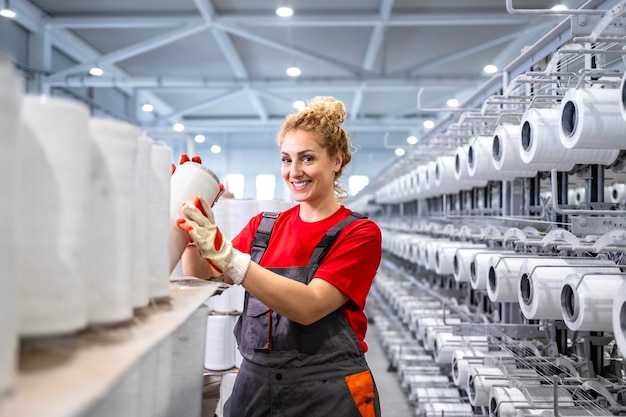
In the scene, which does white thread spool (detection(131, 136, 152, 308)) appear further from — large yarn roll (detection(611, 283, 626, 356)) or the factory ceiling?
the factory ceiling

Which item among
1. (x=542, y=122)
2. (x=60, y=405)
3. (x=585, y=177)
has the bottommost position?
(x=60, y=405)

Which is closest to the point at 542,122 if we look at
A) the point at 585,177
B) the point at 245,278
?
the point at 585,177

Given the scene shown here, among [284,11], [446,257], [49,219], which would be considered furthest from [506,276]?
[284,11]

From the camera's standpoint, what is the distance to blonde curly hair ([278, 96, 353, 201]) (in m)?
1.70

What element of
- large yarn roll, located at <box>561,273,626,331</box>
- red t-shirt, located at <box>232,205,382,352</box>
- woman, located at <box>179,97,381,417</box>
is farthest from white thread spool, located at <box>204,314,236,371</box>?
large yarn roll, located at <box>561,273,626,331</box>

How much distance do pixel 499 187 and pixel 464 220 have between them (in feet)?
1.21

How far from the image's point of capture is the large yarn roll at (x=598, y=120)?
1.60 m

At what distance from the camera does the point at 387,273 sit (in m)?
7.82

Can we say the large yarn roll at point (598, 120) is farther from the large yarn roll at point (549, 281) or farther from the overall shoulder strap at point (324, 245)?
the overall shoulder strap at point (324, 245)

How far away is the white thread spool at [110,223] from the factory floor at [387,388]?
12.7 feet

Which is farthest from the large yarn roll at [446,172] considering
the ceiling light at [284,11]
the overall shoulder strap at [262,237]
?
the ceiling light at [284,11]

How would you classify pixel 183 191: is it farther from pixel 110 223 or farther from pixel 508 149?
pixel 508 149

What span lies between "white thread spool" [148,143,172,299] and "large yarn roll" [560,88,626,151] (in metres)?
1.27

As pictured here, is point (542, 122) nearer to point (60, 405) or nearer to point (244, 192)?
point (60, 405)
